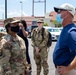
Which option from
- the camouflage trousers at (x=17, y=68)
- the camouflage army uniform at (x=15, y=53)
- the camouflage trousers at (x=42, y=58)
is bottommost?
the camouflage trousers at (x=42, y=58)

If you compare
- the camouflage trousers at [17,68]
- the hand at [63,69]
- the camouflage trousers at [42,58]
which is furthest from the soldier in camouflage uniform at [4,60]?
the camouflage trousers at [42,58]

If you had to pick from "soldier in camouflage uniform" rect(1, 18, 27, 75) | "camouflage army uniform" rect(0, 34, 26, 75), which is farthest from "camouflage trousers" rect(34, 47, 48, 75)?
"camouflage army uniform" rect(0, 34, 26, 75)

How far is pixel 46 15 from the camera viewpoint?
7225 cm

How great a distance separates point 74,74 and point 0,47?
136 cm

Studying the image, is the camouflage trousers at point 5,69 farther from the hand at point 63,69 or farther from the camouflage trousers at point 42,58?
the camouflage trousers at point 42,58

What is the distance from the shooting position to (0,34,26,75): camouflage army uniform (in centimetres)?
420

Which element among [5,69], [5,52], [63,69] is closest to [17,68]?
[5,69]

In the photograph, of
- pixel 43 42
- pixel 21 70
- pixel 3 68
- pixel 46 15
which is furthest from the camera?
pixel 46 15

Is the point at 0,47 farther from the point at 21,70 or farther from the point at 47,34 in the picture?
the point at 47,34

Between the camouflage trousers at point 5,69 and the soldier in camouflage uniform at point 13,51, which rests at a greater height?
the soldier in camouflage uniform at point 13,51

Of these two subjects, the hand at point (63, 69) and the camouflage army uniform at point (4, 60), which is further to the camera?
the camouflage army uniform at point (4, 60)

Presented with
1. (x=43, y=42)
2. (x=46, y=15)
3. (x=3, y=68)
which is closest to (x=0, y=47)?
(x=3, y=68)

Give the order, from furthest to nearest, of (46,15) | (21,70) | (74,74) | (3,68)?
(46,15) < (21,70) < (3,68) < (74,74)

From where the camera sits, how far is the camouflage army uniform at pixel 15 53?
4195 mm
